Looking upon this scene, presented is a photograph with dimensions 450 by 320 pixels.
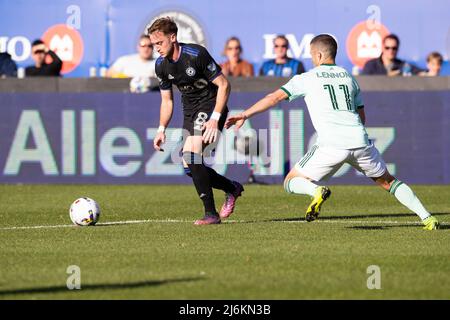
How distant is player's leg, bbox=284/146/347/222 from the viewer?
11.4m

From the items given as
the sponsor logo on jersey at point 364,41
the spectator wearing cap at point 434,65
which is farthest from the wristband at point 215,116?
the sponsor logo on jersey at point 364,41

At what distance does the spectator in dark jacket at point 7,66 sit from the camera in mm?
22203

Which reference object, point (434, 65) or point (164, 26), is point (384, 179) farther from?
point (434, 65)

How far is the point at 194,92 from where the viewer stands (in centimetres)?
1320

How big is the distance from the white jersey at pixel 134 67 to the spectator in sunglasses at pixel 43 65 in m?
1.03

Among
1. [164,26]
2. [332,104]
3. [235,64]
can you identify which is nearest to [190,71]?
[164,26]

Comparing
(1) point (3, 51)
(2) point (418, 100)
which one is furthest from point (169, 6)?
(2) point (418, 100)

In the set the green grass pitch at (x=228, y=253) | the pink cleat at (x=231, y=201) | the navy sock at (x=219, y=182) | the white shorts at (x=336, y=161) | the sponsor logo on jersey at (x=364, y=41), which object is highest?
the sponsor logo on jersey at (x=364, y=41)

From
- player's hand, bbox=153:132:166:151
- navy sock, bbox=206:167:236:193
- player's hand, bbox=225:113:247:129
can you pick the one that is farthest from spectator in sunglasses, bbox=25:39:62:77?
player's hand, bbox=225:113:247:129

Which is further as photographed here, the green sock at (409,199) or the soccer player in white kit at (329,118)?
the green sock at (409,199)

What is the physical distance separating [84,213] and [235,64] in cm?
901

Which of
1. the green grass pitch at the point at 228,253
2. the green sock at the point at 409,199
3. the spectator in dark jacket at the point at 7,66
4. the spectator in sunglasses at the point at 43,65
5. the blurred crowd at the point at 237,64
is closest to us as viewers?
the green grass pitch at the point at 228,253

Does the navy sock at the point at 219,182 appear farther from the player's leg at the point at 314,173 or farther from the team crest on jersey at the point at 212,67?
the player's leg at the point at 314,173

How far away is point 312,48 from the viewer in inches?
463
